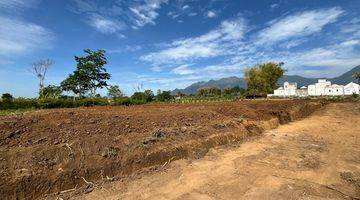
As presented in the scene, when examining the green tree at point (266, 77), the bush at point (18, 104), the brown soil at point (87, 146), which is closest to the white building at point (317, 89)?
the green tree at point (266, 77)

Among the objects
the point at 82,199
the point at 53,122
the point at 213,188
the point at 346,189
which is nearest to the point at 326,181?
the point at 346,189

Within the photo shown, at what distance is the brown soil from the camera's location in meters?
5.15

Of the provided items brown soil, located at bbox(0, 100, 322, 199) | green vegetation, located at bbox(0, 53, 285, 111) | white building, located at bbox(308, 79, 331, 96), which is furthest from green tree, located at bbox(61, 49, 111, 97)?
white building, located at bbox(308, 79, 331, 96)

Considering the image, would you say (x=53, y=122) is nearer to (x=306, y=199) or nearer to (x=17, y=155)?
(x=17, y=155)

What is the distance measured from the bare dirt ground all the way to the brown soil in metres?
0.37

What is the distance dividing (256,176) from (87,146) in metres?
3.60

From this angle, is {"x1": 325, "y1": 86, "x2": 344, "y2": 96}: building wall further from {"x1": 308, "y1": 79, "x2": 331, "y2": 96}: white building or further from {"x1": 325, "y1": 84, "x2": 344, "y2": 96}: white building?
{"x1": 308, "y1": 79, "x2": 331, "y2": 96}: white building

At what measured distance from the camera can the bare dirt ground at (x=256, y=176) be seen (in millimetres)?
5094

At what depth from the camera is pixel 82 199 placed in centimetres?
491

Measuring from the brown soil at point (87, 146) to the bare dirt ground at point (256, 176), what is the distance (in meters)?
0.37

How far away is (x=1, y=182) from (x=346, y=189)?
19.7 feet

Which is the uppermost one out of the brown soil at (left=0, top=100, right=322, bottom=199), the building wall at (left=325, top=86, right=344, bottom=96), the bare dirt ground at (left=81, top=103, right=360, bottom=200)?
the building wall at (left=325, top=86, right=344, bottom=96)

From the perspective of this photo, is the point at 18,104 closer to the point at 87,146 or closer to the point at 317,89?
the point at 87,146

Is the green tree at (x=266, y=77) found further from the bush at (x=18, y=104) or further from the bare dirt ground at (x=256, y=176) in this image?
the bare dirt ground at (x=256, y=176)
